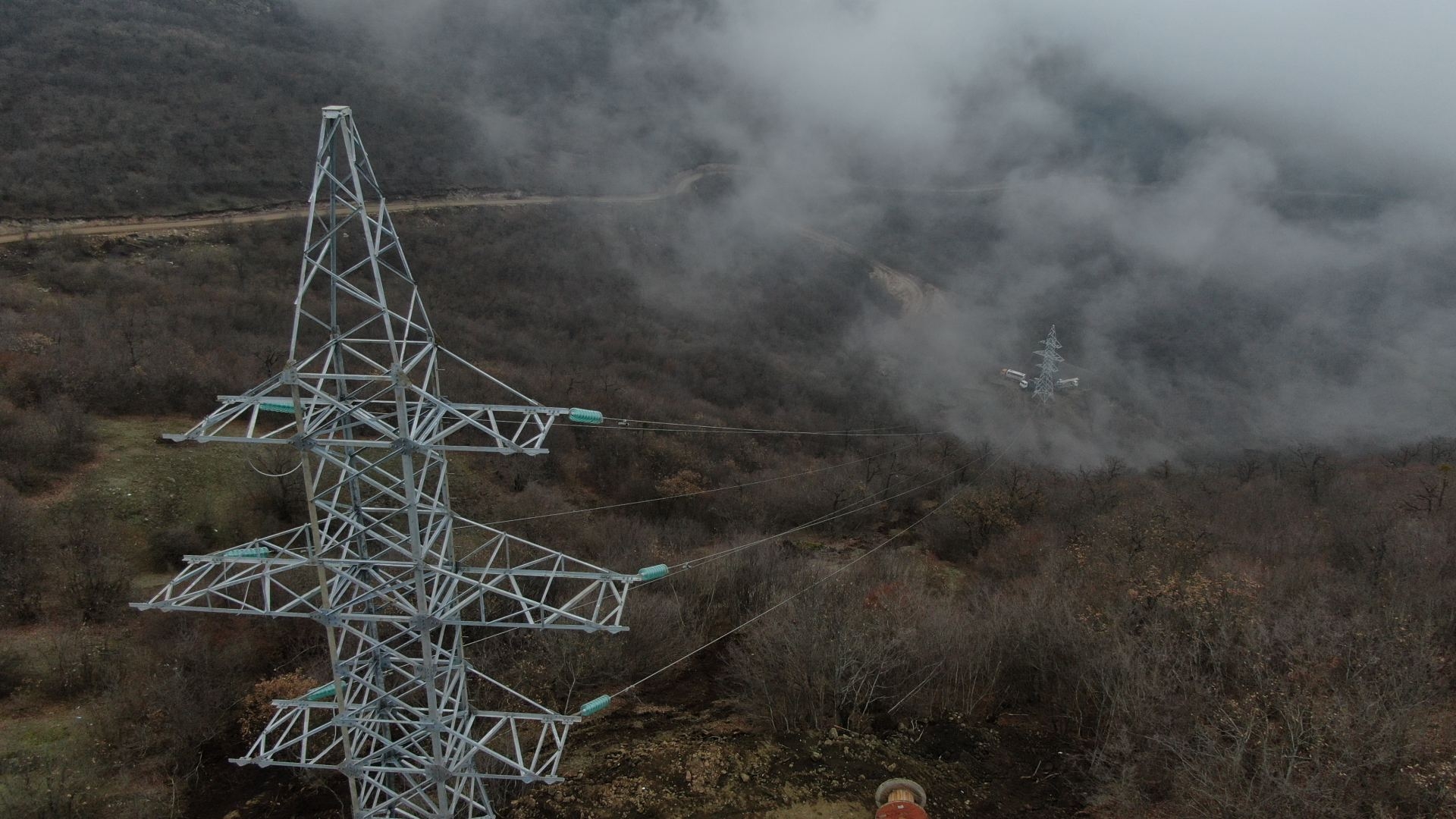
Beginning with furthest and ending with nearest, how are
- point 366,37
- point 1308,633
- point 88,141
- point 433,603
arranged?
1. point 366,37
2. point 88,141
3. point 1308,633
4. point 433,603

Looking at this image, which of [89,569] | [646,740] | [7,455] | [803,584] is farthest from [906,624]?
[7,455]

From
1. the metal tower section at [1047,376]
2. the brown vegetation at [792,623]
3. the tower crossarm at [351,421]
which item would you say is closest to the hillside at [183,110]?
the brown vegetation at [792,623]

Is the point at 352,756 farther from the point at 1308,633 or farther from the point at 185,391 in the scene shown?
the point at 185,391

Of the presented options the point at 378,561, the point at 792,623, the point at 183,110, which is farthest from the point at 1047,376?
the point at 183,110

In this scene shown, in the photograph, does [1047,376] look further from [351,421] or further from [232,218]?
[351,421]

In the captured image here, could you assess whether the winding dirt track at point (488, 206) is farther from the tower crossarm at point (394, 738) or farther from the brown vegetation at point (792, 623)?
the tower crossarm at point (394, 738)

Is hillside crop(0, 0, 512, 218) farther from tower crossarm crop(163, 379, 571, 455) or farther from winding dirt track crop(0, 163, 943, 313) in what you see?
tower crossarm crop(163, 379, 571, 455)

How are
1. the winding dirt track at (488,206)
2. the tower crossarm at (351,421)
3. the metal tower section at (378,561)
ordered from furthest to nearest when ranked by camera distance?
the winding dirt track at (488,206) < the metal tower section at (378,561) < the tower crossarm at (351,421)

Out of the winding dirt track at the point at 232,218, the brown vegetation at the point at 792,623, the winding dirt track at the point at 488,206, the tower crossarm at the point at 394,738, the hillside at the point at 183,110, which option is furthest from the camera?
the hillside at the point at 183,110

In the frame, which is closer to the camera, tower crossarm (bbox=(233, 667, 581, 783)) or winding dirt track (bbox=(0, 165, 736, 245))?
tower crossarm (bbox=(233, 667, 581, 783))

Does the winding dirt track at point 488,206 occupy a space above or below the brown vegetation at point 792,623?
above

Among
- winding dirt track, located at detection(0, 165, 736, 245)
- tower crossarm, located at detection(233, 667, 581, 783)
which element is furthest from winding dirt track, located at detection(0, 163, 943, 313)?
tower crossarm, located at detection(233, 667, 581, 783)
